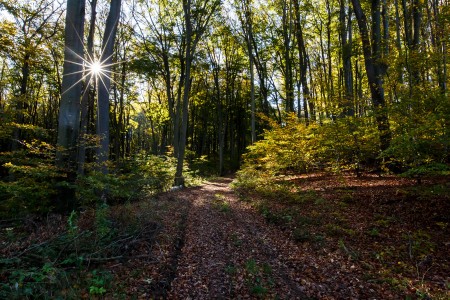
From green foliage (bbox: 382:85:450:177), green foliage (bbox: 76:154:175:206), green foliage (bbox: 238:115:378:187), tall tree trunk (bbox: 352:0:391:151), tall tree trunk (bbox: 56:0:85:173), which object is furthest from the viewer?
tall tree trunk (bbox: 352:0:391:151)

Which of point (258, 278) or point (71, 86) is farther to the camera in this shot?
point (71, 86)

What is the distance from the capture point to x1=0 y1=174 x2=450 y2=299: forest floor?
3.82 metres

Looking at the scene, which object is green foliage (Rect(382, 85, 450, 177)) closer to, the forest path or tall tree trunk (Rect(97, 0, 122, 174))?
the forest path

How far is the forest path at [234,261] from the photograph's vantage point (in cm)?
398

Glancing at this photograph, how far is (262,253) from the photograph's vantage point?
5.38m

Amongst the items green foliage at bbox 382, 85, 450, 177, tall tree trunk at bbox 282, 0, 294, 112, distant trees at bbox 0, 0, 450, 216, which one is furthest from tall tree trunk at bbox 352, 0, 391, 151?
tall tree trunk at bbox 282, 0, 294, 112

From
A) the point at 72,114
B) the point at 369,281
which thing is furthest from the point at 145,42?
the point at 369,281

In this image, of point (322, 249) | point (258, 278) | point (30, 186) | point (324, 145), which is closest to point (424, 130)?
point (322, 249)

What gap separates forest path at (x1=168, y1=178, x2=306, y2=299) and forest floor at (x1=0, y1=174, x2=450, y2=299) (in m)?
0.02

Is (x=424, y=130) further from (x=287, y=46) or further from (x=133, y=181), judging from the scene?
(x=287, y=46)

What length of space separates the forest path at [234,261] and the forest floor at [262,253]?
19 millimetres

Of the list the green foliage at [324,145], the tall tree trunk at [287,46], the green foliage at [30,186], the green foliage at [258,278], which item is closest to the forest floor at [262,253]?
the green foliage at [258,278]

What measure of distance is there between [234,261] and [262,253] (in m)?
0.72

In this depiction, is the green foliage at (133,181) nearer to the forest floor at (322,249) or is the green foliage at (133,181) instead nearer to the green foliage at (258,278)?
the forest floor at (322,249)
